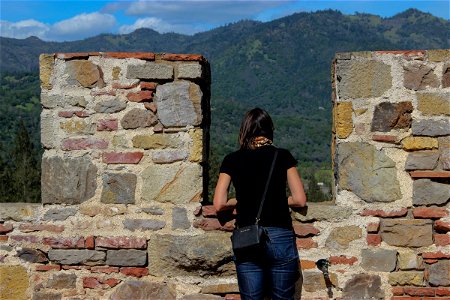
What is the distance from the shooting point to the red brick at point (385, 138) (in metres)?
3.82

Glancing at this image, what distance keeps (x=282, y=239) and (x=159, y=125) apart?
1.26 meters

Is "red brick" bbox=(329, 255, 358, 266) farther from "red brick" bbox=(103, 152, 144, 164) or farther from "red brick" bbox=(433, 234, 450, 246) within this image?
"red brick" bbox=(103, 152, 144, 164)

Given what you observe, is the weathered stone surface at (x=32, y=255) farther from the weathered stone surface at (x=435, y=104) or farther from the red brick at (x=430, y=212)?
the weathered stone surface at (x=435, y=104)

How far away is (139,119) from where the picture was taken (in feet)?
13.0

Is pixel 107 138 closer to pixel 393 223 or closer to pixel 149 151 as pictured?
pixel 149 151

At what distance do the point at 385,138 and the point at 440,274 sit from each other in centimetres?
95

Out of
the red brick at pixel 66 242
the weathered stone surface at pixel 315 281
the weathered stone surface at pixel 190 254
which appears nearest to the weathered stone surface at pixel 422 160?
the weathered stone surface at pixel 315 281

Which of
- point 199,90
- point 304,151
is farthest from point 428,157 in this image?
point 304,151

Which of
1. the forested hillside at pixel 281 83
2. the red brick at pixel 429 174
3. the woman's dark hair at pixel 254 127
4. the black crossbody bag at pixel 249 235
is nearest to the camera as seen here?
the black crossbody bag at pixel 249 235

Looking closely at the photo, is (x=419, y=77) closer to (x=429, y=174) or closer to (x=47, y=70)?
(x=429, y=174)

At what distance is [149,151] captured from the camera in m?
3.97

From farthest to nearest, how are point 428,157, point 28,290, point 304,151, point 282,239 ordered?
point 304,151 → point 28,290 → point 428,157 → point 282,239

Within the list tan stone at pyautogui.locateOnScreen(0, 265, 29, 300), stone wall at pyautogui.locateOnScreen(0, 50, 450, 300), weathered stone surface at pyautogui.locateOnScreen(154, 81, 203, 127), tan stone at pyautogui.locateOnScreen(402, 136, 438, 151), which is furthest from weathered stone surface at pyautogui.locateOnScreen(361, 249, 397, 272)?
tan stone at pyautogui.locateOnScreen(0, 265, 29, 300)

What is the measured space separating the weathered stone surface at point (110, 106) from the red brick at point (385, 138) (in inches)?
65.9
